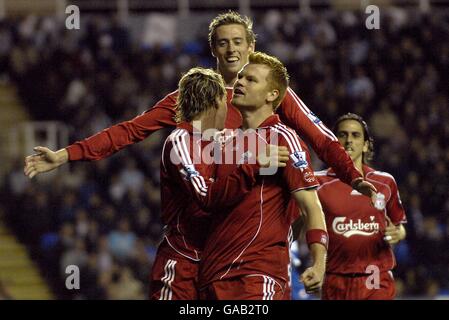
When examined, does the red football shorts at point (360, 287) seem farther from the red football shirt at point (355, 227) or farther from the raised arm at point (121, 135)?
the raised arm at point (121, 135)

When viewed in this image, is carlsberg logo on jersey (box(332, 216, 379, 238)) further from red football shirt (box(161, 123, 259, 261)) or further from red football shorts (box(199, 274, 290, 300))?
red football shorts (box(199, 274, 290, 300))

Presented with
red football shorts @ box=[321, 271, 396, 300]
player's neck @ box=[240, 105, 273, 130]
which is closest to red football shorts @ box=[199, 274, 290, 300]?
player's neck @ box=[240, 105, 273, 130]

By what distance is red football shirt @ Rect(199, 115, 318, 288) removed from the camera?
5926mm

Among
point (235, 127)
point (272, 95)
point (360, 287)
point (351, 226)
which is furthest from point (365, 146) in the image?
point (272, 95)

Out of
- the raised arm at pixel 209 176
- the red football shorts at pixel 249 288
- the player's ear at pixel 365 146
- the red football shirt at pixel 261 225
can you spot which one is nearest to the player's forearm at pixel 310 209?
the red football shirt at pixel 261 225

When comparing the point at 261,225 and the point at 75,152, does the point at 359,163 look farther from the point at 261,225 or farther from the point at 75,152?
the point at 261,225

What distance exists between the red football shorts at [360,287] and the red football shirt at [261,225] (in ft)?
7.26

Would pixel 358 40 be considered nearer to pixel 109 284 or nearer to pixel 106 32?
pixel 106 32

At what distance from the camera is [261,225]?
19.5 feet

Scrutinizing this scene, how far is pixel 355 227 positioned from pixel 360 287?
0.44 meters

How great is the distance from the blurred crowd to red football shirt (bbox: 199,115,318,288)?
7.07 meters

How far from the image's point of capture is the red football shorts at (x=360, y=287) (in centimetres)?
810
